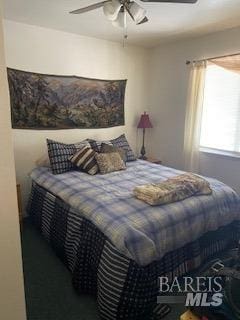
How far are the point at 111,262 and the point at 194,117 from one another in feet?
8.42

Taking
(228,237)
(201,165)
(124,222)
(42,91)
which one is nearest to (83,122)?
(42,91)

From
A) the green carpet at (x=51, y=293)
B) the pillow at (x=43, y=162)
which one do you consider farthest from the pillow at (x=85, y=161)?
the green carpet at (x=51, y=293)

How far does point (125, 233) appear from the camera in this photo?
5.31 ft

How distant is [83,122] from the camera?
3521mm

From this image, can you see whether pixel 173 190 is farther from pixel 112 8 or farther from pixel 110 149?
pixel 112 8

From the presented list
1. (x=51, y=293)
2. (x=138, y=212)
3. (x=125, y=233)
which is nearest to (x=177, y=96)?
(x=138, y=212)

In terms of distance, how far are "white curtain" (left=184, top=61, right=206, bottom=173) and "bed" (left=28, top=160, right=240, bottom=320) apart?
3.55ft

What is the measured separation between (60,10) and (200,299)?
274 cm

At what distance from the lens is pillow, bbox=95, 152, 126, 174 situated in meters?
2.90

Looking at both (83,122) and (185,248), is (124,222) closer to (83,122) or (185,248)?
(185,248)

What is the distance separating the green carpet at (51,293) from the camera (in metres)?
1.70

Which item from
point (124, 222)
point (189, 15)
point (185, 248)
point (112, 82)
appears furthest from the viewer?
point (112, 82)

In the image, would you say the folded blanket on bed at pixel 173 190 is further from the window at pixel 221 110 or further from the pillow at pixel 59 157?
the window at pixel 221 110

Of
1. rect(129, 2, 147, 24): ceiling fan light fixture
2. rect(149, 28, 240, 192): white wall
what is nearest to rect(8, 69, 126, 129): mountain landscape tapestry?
rect(149, 28, 240, 192): white wall
